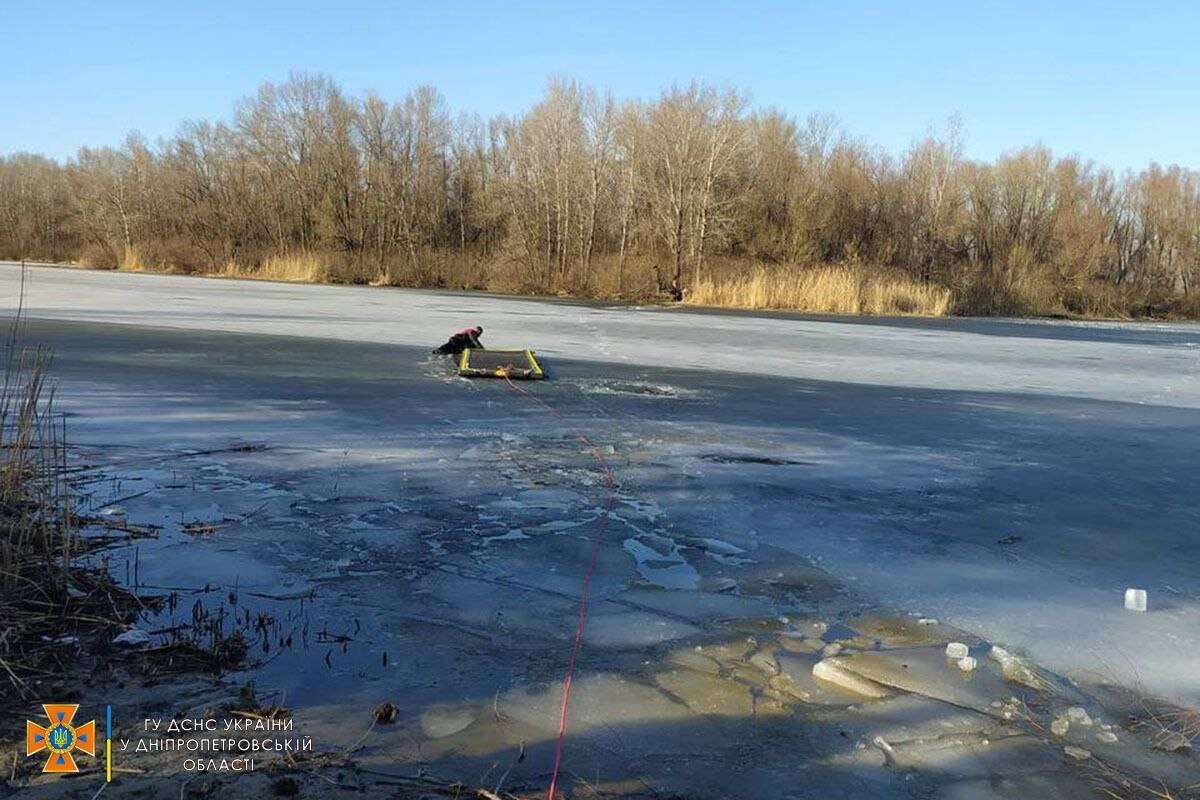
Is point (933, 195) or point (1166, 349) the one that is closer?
point (1166, 349)

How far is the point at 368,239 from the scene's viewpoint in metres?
31.1

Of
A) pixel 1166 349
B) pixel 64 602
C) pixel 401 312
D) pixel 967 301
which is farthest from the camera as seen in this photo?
pixel 967 301

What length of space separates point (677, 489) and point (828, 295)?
16.1 metres

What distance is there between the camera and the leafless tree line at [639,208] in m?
24.5

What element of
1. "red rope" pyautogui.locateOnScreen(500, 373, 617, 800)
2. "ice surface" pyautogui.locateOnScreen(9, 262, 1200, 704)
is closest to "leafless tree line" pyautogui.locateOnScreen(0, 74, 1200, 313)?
"ice surface" pyautogui.locateOnScreen(9, 262, 1200, 704)

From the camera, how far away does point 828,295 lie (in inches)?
779

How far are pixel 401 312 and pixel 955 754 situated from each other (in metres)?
14.0

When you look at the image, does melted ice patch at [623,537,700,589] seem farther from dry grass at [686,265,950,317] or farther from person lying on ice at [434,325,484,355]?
dry grass at [686,265,950,317]

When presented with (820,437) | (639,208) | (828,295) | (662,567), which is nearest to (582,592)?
(662,567)

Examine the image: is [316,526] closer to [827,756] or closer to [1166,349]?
[827,756]

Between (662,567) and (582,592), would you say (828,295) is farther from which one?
(582,592)

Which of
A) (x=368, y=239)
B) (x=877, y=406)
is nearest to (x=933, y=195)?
(x=368, y=239)

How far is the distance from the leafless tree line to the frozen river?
14825 millimetres

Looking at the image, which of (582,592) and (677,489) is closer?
(582,592)
